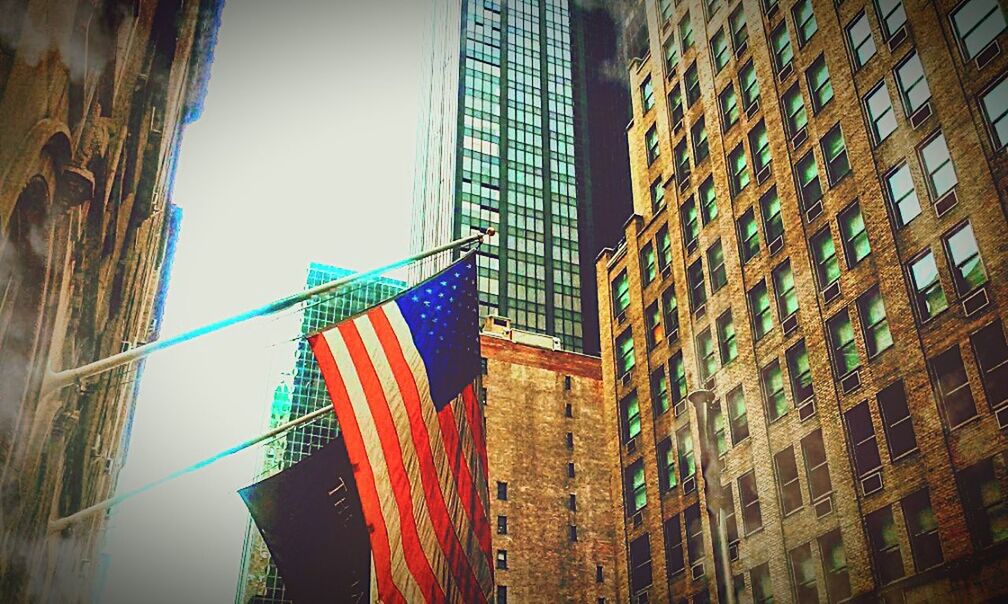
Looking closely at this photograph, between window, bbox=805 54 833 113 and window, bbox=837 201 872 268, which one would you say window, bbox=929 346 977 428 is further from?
window, bbox=805 54 833 113

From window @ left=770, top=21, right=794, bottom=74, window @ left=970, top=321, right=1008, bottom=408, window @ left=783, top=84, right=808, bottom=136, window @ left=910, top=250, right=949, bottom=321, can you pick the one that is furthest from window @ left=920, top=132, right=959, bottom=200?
window @ left=770, top=21, right=794, bottom=74

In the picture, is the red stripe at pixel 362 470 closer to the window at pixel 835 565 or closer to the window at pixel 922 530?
the window at pixel 922 530

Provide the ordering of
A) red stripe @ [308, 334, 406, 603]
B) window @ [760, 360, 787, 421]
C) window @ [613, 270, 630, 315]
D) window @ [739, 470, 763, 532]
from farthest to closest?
window @ [613, 270, 630, 315], window @ [760, 360, 787, 421], window @ [739, 470, 763, 532], red stripe @ [308, 334, 406, 603]

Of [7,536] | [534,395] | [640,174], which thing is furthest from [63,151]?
[534,395]

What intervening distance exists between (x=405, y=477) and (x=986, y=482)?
1763 centimetres

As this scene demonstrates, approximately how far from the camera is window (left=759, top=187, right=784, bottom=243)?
36562mm

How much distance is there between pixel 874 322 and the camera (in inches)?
1182

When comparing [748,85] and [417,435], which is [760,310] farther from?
[417,435]

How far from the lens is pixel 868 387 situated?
1150 inches

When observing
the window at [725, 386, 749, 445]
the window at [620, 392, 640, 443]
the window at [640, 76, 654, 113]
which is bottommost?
the window at [725, 386, 749, 445]

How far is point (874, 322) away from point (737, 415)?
788cm

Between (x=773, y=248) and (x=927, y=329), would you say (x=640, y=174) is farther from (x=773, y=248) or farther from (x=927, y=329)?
(x=927, y=329)

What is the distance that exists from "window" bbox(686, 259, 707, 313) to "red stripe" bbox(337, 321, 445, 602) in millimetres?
27424

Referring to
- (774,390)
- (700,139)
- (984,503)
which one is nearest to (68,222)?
(984,503)
